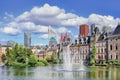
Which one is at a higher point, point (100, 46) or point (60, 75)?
point (100, 46)

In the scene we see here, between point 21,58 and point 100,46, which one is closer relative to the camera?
point 21,58

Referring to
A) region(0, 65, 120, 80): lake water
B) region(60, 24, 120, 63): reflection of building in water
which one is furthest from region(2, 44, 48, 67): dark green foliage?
region(0, 65, 120, 80): lake water

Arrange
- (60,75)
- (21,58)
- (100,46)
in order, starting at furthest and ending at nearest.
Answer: (100,46) < (21,58) < (60,75)

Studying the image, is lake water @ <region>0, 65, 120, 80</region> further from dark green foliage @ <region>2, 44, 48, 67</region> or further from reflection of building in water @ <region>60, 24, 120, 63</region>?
reflection of building in water @ <region>60, 24, 120, 63</region>

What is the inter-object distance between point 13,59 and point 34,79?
6969 centimetres

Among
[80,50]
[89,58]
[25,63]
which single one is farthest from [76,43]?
[25,63]

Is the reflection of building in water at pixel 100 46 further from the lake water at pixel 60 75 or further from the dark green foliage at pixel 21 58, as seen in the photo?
the lake water at pixel 60 75

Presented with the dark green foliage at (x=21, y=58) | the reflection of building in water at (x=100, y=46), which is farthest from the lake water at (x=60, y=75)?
the reflection of building in water at (x=100, y=46)

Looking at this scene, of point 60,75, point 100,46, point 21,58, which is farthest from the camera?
point 100,46

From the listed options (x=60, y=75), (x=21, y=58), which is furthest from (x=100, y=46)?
(x=60, y=75)


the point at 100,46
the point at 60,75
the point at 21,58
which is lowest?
the point at 60,75

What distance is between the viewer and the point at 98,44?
11450cm

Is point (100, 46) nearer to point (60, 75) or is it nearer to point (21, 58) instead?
point (21, 58)

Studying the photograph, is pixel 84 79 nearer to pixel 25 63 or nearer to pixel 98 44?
pixel 25 63
